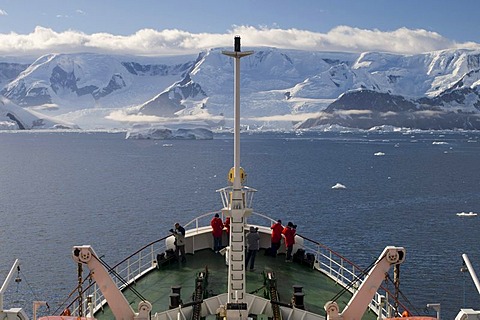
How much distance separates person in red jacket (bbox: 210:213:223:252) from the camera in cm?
1963

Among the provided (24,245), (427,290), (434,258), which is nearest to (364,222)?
→ (434,258)

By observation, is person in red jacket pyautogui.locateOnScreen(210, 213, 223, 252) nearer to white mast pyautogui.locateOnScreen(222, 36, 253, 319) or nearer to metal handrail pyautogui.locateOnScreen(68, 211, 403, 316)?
metal handrail pyautogui.locateOnScreen(68, 211, 403, 316)

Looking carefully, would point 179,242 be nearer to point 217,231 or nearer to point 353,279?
point 217,231

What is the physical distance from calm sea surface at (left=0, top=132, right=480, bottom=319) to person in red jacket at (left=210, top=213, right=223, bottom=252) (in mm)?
9604

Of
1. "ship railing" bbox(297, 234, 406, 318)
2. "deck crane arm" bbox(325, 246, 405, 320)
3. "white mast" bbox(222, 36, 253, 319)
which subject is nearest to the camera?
"deck crane arm" bbox(325, 246, 405, 320)

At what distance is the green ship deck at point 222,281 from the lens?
53.9ft

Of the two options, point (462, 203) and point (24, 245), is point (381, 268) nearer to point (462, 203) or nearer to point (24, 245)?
point (24, 245)

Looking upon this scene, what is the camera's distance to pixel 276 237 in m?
19.4

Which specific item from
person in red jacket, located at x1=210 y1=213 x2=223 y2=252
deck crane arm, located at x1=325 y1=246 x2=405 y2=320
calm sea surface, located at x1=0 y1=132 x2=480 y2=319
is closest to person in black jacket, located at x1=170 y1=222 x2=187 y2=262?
person in red jacket, located at x1=210 y1=213 x2=223 y2=252

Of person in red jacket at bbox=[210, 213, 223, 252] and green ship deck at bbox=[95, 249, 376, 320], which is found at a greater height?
person in red jacket at bbox=[210, 213, 223, 252]

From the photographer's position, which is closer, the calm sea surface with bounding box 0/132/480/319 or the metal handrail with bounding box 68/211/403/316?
the metal handrail with bounding box 68/211/403/316

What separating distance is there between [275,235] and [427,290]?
47.1 feet

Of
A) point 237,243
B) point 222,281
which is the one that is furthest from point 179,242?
point 237,243

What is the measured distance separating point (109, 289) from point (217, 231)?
7158 millimetres
